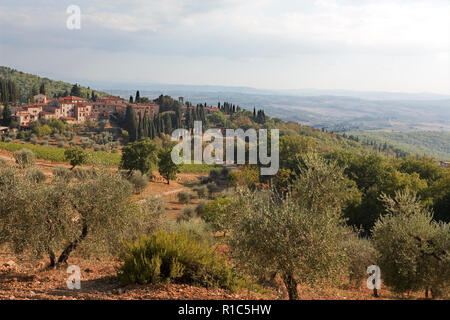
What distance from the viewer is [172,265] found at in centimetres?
979

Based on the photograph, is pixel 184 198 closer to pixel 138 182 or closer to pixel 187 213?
pixel 138 182

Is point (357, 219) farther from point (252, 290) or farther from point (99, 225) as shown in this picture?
point (99, 225)

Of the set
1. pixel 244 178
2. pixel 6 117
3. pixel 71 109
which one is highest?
pixel 71 109

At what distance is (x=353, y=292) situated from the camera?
13.5 metres

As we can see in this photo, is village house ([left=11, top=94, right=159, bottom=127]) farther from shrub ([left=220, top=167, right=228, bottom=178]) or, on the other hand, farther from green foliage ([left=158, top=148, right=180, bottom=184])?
green foliage ([left=158, top=148, right=180, bottom=184])

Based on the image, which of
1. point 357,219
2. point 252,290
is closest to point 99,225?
point 252,290

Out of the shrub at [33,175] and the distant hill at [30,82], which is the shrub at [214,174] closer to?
the shrub at [33,175]

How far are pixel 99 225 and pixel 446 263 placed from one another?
1083 cm

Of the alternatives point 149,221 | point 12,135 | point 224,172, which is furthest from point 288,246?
point 12,135

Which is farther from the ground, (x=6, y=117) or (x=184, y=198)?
(x=6, y=117)

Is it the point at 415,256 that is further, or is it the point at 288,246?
the point at 415,256

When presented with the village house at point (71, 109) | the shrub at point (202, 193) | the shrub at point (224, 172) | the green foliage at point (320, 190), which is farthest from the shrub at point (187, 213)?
the village house at point (71, 109)

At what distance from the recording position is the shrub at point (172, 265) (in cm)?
965

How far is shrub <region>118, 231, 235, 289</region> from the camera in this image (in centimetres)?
965
